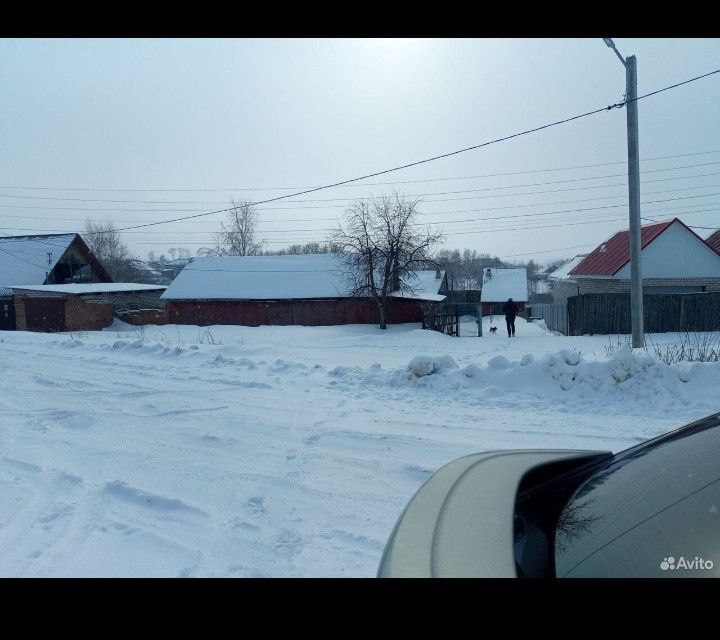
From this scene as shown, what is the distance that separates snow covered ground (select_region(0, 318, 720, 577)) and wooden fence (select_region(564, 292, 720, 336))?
17182 millimetres

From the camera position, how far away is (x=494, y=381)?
9.62 m

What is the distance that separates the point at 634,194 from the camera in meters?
13.4

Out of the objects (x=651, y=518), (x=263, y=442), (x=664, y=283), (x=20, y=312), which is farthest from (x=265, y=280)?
(x=651, y=518)

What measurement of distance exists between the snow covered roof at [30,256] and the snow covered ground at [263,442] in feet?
123

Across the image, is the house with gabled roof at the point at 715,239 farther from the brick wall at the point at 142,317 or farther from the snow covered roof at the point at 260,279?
the brick wall at the point at 142,317

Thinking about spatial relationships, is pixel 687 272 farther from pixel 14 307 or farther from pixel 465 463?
pixel 14 307

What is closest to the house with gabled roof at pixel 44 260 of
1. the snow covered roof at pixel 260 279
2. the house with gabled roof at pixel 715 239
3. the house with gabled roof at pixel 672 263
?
the snow covered roof at pixel 260 279

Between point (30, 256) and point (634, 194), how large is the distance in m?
46.7

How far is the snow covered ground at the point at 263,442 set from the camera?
12.9 ft

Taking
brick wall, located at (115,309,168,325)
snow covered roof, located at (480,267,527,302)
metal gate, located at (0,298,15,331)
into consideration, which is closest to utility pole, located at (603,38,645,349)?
brick wall, located at (115,309,168,325)

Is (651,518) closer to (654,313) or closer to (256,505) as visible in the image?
(256,505)

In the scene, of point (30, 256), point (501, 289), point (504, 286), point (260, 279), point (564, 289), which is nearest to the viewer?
point (260, 279)

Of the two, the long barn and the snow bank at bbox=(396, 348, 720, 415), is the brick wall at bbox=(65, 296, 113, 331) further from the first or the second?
the snow bank at bbox=(396, 348, 720, 415)

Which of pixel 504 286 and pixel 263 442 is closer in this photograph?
pixel 263 442
